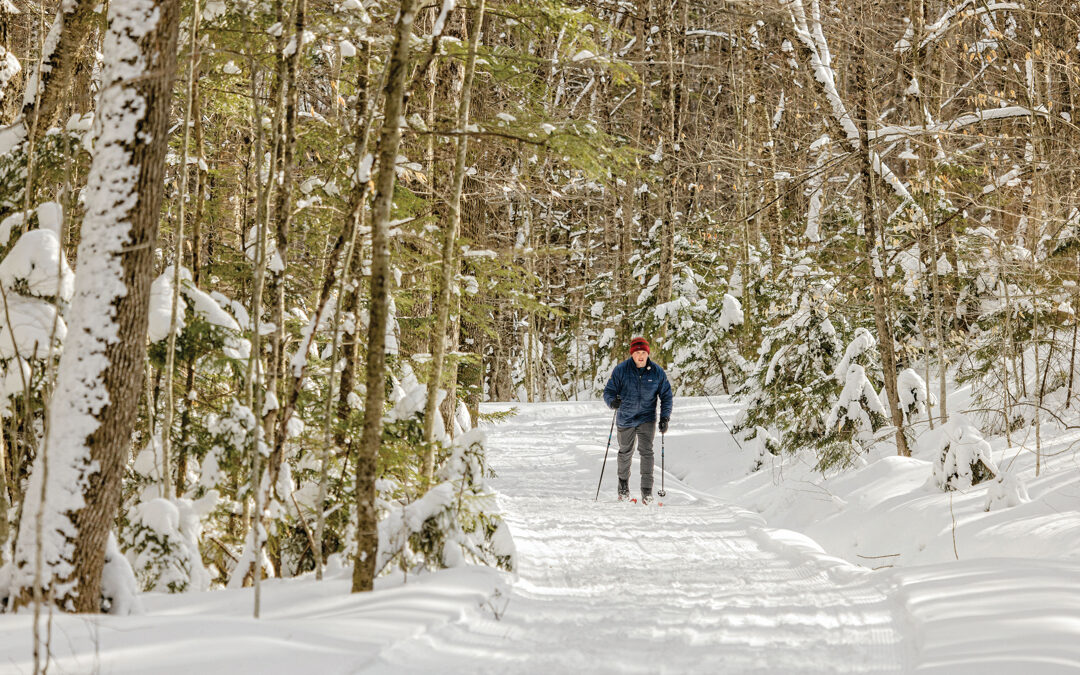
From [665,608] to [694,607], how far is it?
0.21 m

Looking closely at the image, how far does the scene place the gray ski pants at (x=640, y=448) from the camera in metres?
10.6

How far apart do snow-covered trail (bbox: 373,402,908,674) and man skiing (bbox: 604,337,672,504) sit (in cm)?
106

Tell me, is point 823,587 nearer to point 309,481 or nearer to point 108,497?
point 309,481

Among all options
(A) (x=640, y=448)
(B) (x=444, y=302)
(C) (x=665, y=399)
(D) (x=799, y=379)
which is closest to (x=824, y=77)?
(D) (x=799, y=379)

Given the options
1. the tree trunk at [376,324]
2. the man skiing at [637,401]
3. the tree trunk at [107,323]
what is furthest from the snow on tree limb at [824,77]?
the tree trunk at [107,323]

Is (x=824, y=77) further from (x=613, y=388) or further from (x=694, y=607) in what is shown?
(x=694, y=607)

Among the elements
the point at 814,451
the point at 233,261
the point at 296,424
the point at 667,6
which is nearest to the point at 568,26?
the point at 233,261

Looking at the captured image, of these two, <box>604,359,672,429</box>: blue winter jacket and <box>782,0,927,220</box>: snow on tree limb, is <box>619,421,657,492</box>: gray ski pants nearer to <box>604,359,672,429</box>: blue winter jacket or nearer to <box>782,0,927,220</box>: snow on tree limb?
<box>604,359,672,429</box>: blue winter jacket

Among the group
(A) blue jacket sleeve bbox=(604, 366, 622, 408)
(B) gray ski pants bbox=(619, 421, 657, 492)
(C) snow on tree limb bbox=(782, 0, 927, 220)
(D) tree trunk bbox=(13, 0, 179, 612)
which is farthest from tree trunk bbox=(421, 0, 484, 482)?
(C) snow on tree limb bbox=(782, 0, 927, 220)

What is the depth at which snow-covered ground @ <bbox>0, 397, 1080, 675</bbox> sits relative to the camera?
389 cm

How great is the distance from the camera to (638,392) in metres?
10.8

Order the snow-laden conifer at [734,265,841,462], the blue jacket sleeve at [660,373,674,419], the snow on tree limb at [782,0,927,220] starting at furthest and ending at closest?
the snow-laden conifer at [734,265,841,462] < the blue jacket sleeve at [660,373,674,419] < the snow on tree limb at [782,0,927,220]

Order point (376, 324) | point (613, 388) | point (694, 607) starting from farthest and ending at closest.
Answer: point (613, 388) → point (694, 607) → point (376, 324)

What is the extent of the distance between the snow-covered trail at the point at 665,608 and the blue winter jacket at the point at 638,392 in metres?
1.40
